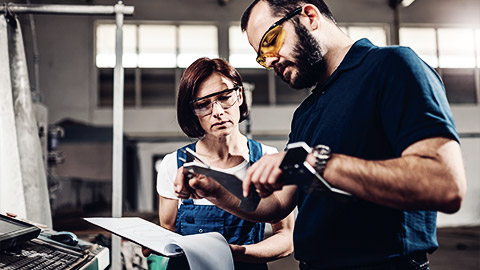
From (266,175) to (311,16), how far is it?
53 centimetres

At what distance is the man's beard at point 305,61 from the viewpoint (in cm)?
121

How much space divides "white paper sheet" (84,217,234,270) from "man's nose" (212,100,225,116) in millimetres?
504

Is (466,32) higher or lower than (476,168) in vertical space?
higher

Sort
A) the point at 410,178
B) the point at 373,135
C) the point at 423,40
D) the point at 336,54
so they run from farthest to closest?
1. the point at 423,40
2. the point at 336,54
3. the point at 373,135
4. the point at 410,178

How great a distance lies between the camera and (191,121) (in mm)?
1740

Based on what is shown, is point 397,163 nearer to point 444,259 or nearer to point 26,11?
point 26,11

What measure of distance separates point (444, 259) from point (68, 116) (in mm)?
7964

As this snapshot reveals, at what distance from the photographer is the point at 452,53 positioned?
10.7 metres

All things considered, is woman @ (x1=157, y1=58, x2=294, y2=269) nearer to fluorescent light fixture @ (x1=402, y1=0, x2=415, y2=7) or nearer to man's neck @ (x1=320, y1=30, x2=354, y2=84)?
man's neck @ (x1=320, y1=30, x2=354, y2=84)

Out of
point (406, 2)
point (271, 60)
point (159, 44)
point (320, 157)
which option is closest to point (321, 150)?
point (320, 157)

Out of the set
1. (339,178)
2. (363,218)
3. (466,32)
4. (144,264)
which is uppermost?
(466,32)

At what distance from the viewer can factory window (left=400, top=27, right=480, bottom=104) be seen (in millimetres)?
10586

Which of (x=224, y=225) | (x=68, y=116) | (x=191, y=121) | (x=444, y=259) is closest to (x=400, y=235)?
(x=224, y=225)

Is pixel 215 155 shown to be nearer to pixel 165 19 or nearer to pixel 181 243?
pixel 181 243
